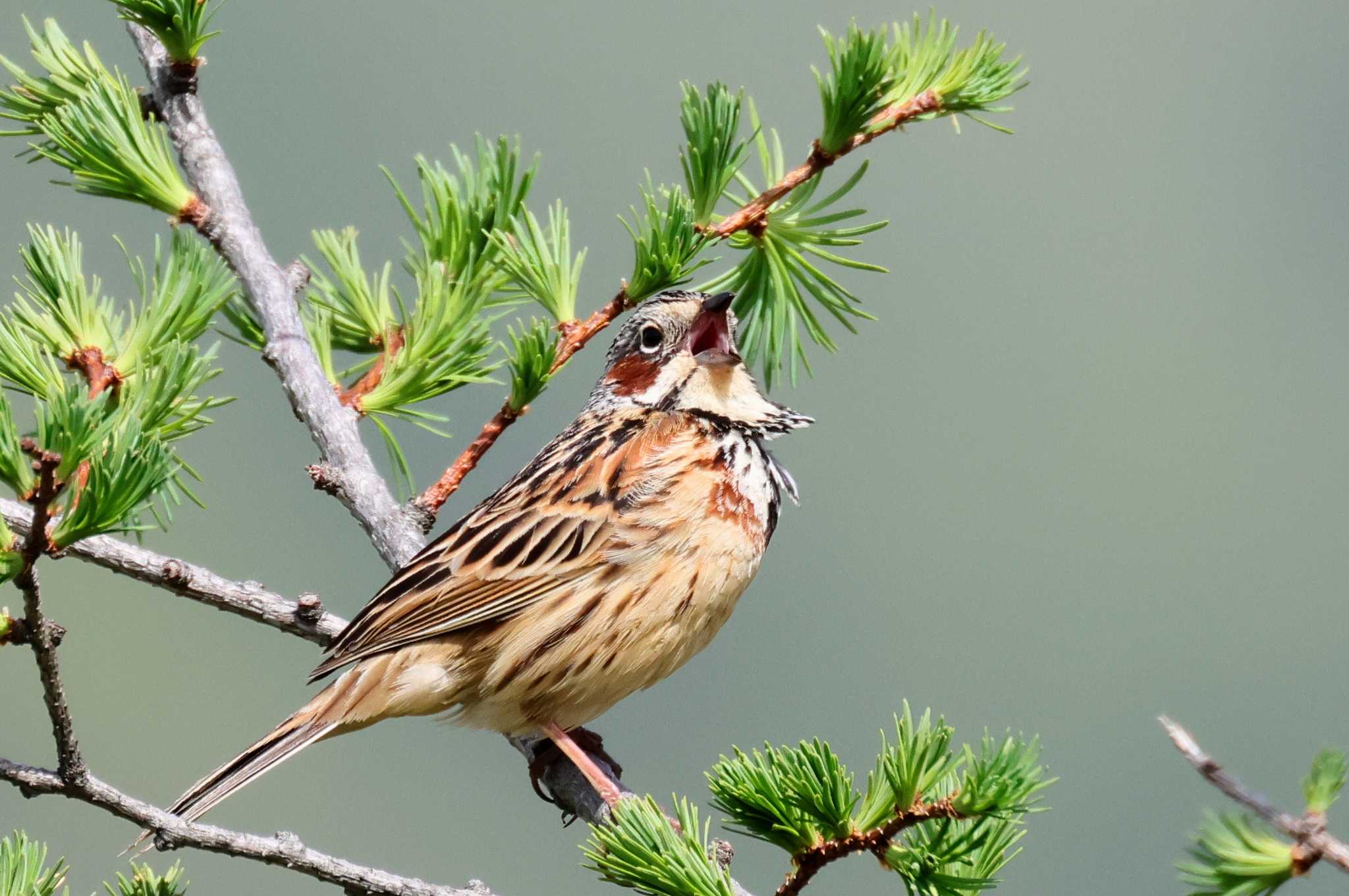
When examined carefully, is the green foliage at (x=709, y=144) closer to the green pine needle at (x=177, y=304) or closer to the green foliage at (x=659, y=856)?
the green pine needle at (x=177, y=304)

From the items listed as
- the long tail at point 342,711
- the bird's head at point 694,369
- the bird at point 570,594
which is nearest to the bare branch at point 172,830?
the long tail at point 342,711

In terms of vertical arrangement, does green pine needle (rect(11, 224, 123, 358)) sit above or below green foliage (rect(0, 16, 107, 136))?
below

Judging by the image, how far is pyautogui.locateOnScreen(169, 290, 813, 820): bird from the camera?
3.39m

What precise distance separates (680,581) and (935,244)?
8166 centimetres

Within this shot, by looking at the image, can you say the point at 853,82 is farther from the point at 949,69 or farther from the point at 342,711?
the point at 342,711

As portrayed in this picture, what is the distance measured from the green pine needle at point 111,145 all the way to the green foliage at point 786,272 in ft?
4.02

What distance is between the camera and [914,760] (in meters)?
2.13

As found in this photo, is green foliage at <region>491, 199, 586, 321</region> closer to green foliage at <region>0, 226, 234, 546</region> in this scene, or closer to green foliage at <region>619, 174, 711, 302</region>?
green foliage at <region>619, 174, 711, 302</region>

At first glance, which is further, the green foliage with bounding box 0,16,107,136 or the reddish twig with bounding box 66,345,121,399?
the green foliage with bounding box 0,16,107,136

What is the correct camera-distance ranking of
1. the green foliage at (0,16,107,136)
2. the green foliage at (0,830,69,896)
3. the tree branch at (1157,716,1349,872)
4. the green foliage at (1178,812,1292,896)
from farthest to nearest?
the green foliage at (0,16,107,136) < the green foliage at (0,830,69,896) < the green foliage at (1178,812,1292,896) < the tree branch at (1157,716,1349,872)

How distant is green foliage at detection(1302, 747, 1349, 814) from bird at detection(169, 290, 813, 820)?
2.00 meters

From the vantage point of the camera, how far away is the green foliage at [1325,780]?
4.70 feet

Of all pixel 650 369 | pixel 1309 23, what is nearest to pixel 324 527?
pixel 650 369

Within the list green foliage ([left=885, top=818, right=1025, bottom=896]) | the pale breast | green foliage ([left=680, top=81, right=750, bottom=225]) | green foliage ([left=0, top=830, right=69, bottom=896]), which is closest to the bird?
the pale breast
